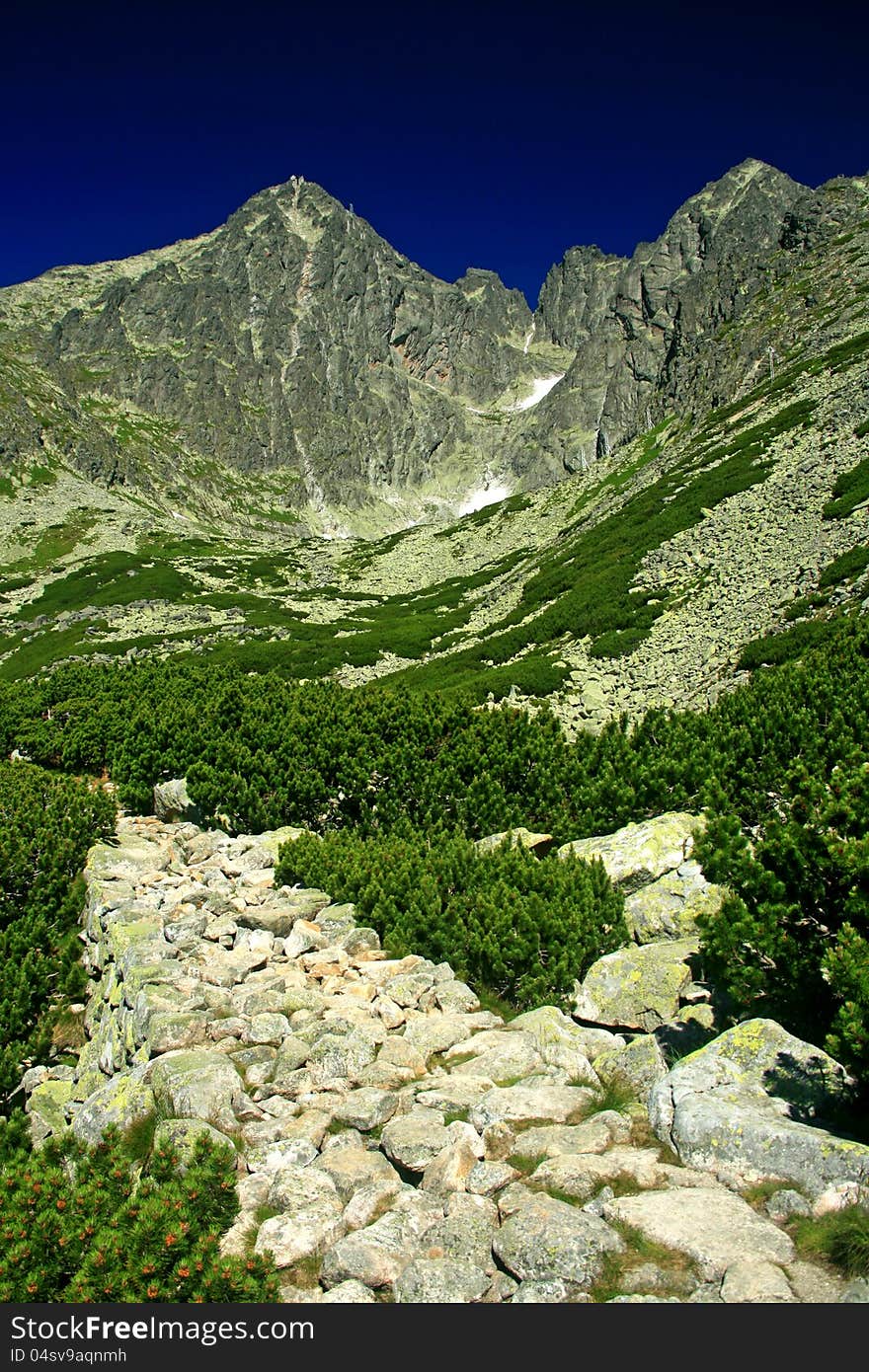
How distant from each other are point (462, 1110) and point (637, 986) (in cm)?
343

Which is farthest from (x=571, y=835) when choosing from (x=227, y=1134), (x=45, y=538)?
(x=45, y=538)

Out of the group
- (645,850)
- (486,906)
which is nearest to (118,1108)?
(486,906)

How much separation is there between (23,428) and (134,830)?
171m

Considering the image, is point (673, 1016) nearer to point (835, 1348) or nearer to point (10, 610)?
point (835, 1348)

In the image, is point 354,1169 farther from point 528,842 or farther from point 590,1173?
point 528,842

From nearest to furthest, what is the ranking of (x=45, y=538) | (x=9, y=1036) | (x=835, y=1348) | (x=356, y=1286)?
1. (x=835, y=1348)
2. (x=356, y=1286)
3. (x=9, y=1036)
4. (x=45, y=538)

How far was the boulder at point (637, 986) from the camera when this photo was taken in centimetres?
895

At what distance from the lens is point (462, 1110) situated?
6766mm

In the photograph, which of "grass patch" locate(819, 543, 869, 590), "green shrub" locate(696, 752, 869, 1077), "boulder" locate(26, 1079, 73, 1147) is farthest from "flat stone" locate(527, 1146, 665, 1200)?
"grass patch" locate(819, 543, 869, 590)

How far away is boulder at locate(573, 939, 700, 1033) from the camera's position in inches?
352

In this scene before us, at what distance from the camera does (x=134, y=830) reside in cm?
1736

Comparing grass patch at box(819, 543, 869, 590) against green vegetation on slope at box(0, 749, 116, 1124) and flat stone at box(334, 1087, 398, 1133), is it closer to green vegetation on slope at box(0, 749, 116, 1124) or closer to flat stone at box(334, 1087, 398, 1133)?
green vegetation on slope at box(0, 749, 116, 1124)

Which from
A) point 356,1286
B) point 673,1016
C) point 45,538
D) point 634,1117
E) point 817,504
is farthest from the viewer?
point 45,538

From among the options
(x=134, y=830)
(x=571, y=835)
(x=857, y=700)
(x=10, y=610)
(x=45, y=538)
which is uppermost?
Answer: (x=45, y=538)
